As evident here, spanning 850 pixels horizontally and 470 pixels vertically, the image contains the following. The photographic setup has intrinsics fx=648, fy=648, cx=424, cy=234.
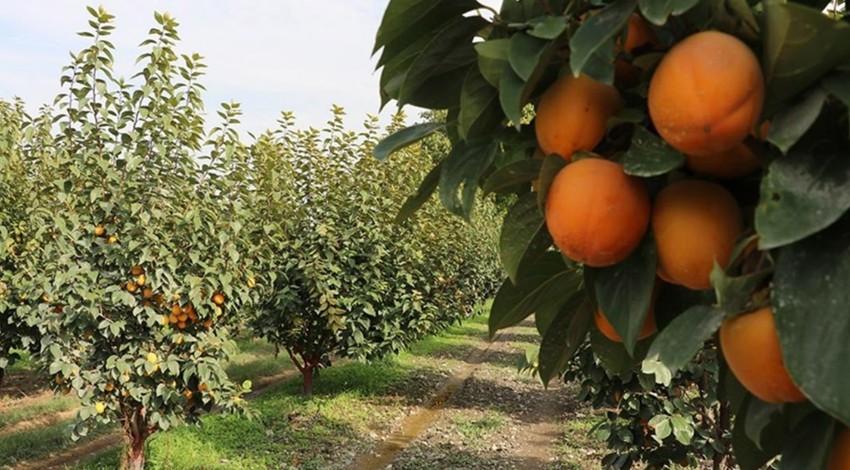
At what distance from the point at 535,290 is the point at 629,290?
251 millimetres

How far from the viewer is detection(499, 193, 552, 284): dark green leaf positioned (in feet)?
2.70

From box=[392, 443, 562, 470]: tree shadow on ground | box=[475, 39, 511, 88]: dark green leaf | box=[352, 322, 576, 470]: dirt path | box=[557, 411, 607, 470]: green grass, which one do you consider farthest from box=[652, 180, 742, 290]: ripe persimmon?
box=[392, 443, 562, 470]: tree shadow on ground

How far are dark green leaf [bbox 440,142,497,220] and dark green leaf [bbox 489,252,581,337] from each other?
0.52 ft

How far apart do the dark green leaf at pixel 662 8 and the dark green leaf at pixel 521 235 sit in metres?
0.29

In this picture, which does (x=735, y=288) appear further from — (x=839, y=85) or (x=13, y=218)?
(x=13, y=218)

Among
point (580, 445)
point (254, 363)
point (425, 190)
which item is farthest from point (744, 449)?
point (254, 363)

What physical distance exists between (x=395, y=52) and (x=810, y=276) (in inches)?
23.1

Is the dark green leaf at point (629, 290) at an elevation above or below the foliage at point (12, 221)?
below

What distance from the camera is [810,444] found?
62cm

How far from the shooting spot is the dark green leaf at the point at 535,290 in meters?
0.93

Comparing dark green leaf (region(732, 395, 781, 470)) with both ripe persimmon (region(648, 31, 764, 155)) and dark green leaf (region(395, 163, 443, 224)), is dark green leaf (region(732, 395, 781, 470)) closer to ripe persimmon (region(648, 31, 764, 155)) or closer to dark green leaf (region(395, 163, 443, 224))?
ripe persimmon (region(648, 31, 764, 155))

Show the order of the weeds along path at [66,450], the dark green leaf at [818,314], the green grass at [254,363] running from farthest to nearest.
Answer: the green grass at [254,363]
the weeds along path at [66,450]
the dark green leaf at [818,314]

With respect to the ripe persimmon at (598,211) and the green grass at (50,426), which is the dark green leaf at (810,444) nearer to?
the ripe persimmon at (598,211)

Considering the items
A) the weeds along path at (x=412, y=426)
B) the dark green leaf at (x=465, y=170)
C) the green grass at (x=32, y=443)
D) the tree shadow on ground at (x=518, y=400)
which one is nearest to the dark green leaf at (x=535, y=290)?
the dark green leaf at (x=465, y=170)
